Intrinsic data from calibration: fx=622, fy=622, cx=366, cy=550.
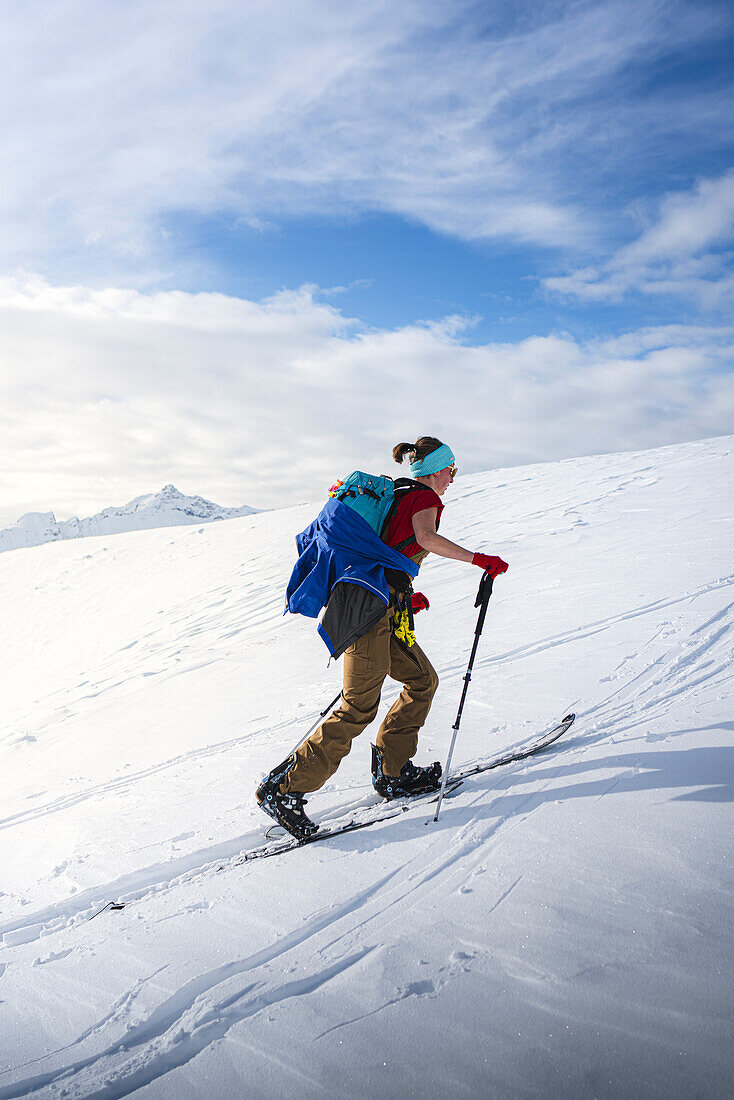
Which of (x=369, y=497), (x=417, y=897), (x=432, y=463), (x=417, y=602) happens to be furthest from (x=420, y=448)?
(x=417, y=897)

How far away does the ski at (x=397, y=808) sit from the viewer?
122 inches

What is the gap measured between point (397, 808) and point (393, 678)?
73 cm

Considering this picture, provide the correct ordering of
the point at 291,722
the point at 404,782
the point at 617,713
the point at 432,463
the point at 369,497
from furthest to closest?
the point at 291,722
the point at 617,713
the point at 404,782
the point at 432,463
the point at 369,497

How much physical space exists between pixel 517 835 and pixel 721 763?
3.87 feet

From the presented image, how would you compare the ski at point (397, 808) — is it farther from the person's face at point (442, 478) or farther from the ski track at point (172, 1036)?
the person's face at point (442, 478)

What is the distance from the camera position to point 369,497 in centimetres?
333

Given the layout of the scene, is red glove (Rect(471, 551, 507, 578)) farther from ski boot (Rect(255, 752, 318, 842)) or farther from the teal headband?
ski boot (Rect(255, 752, 318, 842))

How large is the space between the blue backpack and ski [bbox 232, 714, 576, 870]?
1498 mm

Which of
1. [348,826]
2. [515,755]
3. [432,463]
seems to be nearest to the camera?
[348,826]

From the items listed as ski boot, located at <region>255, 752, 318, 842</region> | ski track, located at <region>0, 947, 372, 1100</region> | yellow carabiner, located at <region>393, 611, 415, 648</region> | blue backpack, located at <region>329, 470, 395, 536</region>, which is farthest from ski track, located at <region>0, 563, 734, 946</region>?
blue backpack, located at <region>329, 470, 395, 536</region>

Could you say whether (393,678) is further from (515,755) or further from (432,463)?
(432,463)

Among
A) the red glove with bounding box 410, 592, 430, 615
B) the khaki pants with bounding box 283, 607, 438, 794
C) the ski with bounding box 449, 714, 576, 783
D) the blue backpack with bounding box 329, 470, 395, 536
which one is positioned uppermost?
the blue backpack with bounding box 329, 470, 395, 536

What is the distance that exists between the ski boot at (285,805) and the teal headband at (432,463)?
168 centimetres

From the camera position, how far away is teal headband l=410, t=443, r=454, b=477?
137 inches
